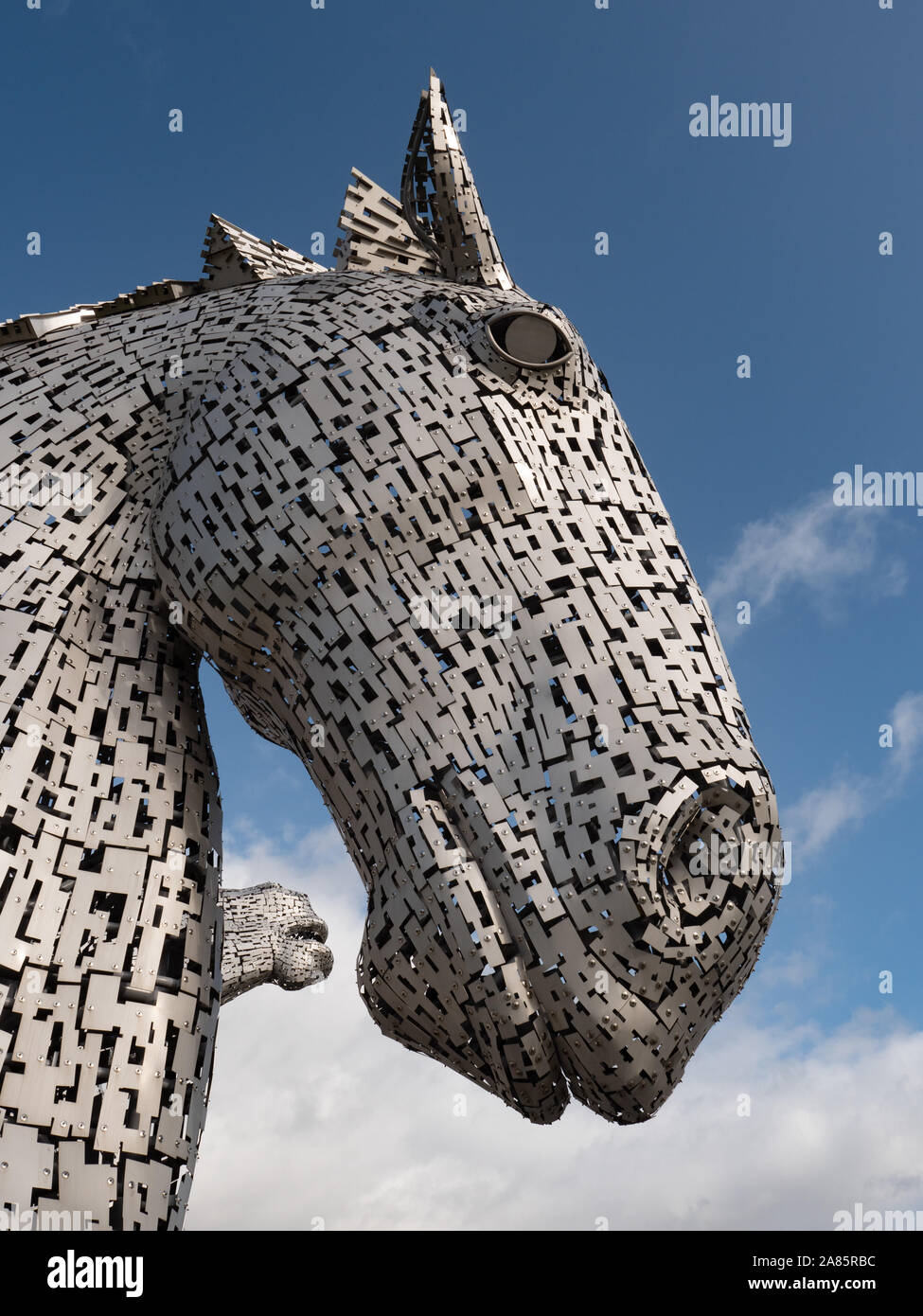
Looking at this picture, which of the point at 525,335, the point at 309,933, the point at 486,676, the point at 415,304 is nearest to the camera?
the point at 486,676

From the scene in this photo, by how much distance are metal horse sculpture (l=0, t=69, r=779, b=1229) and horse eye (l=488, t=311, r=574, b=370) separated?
0.01 m

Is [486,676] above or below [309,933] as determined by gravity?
below

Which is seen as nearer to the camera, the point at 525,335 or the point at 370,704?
the point at 370,704

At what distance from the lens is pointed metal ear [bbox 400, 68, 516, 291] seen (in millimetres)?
4676

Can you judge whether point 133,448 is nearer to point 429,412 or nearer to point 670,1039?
point 429,412

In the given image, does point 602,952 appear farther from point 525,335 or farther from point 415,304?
point 415,304

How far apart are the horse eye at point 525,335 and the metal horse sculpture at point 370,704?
11 mm

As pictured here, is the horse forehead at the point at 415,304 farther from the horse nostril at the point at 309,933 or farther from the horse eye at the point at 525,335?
the horse nostril at the point at 309,933

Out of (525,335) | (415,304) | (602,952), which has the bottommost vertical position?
(602,952)

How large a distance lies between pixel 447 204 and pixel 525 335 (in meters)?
1.03

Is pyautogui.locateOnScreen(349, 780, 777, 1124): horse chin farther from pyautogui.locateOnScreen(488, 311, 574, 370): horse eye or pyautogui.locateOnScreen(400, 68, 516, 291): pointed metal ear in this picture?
pyautogui.locateOnScreen(400, 68, 516, 291): pointed metal ear

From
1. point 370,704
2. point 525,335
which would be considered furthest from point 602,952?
point 525,335

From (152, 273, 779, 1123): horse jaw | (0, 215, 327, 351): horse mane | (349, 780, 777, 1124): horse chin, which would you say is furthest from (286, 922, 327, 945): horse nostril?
(349, 780, 777, 1124): horse chin

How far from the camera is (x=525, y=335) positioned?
402 cm
